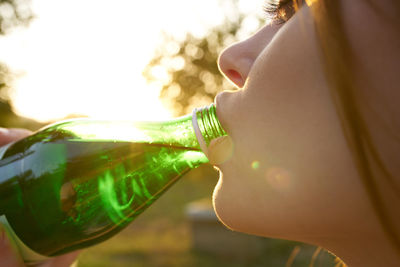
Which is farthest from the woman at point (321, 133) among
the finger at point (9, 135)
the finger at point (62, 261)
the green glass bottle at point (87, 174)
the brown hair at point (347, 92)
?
the finger at point (9, 135)

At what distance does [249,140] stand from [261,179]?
8 centimetres

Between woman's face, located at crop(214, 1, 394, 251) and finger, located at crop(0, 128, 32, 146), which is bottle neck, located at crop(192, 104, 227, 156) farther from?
finger, located at crop(0, 128, 32, 146)

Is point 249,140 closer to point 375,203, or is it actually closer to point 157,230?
Result: point 375,203

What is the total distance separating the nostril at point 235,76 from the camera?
0.89 metres

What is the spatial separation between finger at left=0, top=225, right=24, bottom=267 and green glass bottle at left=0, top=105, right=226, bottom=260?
32mm

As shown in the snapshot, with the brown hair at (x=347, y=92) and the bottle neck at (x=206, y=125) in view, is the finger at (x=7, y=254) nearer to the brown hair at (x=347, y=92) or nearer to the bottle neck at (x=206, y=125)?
the bottle neck at (x=206, y=125)

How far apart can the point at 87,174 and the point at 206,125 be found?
0.40m

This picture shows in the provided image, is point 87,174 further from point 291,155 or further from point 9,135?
point 291,155

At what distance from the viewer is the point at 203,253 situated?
4898 mm

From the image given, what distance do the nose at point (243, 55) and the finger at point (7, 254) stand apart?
640mm

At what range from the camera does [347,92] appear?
2.11 feet

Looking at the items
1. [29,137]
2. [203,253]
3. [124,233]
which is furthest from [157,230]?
[29,137]

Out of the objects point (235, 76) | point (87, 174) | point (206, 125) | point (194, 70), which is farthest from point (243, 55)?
point (194, 70)

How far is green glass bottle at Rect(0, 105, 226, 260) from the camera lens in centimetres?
97
